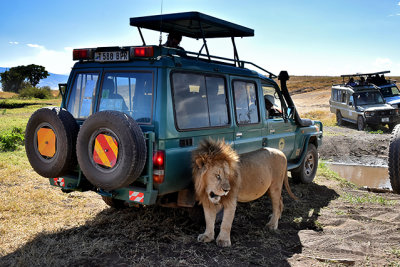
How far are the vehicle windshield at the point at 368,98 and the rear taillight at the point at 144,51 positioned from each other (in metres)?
15.2

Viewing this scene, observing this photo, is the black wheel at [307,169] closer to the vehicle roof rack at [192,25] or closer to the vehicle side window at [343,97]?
the vehicle roof rack at [192,25]

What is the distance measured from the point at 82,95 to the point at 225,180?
221 cm

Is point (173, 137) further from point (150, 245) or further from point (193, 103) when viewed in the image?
point (150, 245)

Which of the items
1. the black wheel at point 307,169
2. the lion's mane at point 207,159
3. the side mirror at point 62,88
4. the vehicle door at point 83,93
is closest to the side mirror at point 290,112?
the black wheel at point 307,169

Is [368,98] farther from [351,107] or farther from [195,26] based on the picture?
[195,26]

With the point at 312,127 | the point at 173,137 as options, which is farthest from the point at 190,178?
the point at 312,127

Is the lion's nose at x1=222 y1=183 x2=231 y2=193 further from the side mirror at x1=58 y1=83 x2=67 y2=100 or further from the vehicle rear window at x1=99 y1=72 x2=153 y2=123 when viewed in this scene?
the side mirror at x1=58 y1=83 x2=67 y2=100

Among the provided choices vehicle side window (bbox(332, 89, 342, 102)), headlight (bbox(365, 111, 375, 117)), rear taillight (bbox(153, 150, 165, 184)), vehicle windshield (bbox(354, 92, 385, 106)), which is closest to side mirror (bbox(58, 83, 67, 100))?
rear taillight (bbox(153, 150, 165, 184))

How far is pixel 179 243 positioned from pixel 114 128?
1.58 m

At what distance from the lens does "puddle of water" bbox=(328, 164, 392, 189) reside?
887 centimetres

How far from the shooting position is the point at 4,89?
65.2m

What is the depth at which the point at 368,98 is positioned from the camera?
17.5 m

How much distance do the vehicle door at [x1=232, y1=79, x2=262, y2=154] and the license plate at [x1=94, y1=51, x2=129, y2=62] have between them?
167 cm

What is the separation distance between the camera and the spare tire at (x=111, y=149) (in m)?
3.90
